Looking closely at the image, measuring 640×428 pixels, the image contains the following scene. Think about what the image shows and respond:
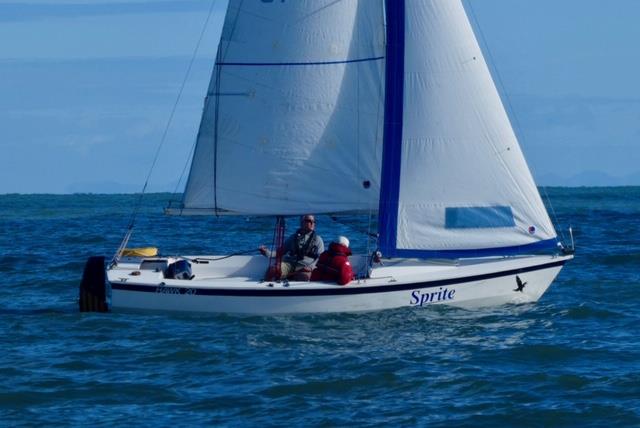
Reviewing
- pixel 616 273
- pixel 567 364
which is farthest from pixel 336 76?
pixel 616 273

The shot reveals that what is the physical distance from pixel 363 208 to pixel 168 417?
26.3 feet

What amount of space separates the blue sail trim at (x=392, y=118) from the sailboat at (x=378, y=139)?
23 mm

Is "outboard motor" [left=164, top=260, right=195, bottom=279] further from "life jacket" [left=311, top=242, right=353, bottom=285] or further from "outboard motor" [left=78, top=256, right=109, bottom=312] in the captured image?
"life jacket" [left=311, top=242, right=353, bottom=285]

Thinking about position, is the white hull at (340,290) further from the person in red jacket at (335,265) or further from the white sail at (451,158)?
the white sail at (451,158)

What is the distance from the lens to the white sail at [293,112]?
75.5 ft

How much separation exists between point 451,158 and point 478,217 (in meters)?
1.14

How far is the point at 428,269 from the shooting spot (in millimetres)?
22984

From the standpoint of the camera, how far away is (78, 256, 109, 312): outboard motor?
22.9 metres

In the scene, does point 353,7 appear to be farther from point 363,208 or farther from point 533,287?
point 533,287

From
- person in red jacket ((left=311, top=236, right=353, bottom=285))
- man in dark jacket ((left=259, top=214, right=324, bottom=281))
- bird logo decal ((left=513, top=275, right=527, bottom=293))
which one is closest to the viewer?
person in red jacket ((left=311, top=236, right=353, bottom=285))

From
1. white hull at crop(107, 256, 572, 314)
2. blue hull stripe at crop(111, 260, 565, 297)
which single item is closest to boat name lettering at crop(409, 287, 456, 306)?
white hull at crop(107, 256, 572, 314)

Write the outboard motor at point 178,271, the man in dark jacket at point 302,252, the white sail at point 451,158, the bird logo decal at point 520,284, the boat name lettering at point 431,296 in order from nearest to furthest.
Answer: the boat name lettering at point 431,296
the outboard motor at point 178,271
the man in dark jacket at point 302,252
the white sail at point 451,158
the bird logo decal at point 520,284

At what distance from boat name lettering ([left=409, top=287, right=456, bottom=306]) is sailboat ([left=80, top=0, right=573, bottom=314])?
0.25 m

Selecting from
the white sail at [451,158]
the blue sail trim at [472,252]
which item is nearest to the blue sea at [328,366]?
the blue sail trim at [472,252]
